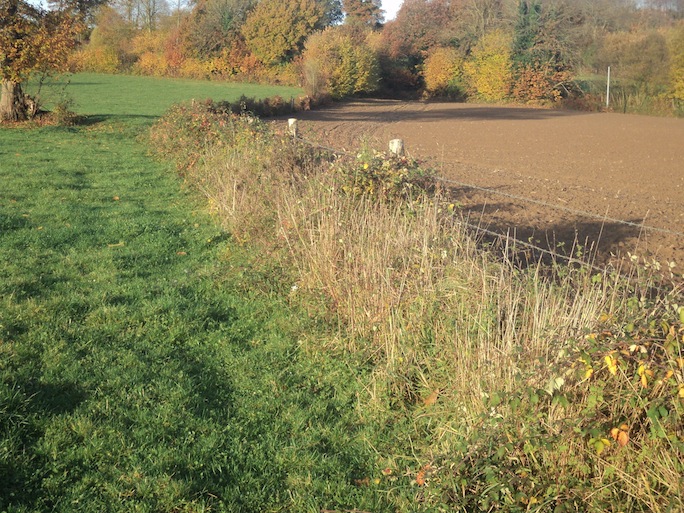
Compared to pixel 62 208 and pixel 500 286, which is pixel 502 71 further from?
pixel 500 286

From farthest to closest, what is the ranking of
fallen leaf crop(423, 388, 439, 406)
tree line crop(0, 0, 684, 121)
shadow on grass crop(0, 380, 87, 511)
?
1. tree line crop(0, 0, 684, 121)
2. fallen leaf crop(423, 388, 439, 406)
3. shadow on grass crop(0, 380, 87, 511)

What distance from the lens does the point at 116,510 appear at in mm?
3346

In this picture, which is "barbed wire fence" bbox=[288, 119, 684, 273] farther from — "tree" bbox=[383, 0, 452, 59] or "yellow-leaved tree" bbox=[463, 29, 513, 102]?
"tree" bbox=[383, 0, 452, 59]

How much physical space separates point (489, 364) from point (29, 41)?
1990cm

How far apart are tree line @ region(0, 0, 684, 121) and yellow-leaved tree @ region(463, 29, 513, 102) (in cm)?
12

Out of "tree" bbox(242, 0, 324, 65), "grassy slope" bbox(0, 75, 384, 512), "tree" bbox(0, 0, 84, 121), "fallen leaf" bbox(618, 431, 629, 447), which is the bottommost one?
"grassy slope" bbox(0, 75, 384, 512)

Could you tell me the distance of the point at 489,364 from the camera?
152 inches

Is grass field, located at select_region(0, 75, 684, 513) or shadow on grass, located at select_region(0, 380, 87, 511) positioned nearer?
grass field, located at select_region(0, 75, 684, 513)

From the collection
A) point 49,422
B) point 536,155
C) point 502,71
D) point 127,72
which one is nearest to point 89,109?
point 536,155

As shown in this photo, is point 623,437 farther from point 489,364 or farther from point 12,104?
point 12,104

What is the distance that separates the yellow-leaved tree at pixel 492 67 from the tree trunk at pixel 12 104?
4336 cm

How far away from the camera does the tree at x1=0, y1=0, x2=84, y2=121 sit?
63.9 ft

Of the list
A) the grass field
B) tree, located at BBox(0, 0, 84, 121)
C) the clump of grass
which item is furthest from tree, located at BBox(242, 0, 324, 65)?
the clump of grass

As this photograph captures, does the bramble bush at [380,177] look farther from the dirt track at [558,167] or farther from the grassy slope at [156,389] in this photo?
the grassy slope at [156,389]
